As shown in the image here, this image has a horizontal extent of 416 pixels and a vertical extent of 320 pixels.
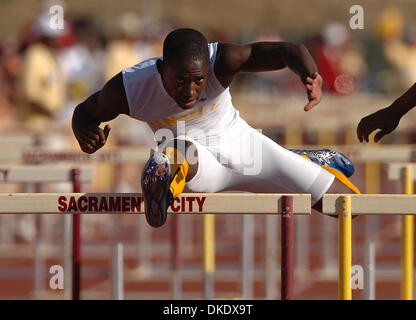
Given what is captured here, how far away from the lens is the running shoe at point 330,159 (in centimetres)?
595

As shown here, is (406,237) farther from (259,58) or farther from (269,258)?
(269,258)

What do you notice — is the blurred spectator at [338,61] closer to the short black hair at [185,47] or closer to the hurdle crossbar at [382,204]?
the short black hair at [185,47]

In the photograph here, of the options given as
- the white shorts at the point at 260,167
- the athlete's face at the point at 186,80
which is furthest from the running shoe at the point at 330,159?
the athlete's face at the point at 186,80

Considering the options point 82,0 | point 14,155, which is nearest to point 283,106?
point 14,155

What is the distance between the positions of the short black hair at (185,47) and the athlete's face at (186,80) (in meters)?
A: 0.02

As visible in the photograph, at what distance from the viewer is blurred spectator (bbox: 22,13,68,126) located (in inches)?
522

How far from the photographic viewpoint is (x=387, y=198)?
194 inches

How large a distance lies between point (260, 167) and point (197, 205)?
0.82m

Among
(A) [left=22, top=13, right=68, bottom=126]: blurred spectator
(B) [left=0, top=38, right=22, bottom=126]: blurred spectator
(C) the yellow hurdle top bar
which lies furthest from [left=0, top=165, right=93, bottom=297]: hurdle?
(B) [left=0, top=38, right=22, bottom=126]: blurred spectator

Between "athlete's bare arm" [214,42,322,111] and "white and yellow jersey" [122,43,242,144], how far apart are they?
43 mm
